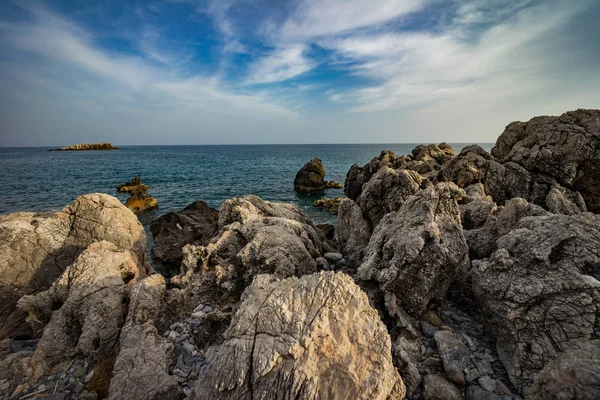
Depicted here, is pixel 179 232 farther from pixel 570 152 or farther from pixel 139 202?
pixel 570 152

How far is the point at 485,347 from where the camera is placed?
21.8 feet

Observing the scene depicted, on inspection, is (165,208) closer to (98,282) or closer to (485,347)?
(98,282)

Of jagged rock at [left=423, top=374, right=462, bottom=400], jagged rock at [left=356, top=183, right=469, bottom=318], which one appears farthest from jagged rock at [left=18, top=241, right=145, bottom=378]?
jagged rock at [left=423, top=374, right=462, bottom=400]

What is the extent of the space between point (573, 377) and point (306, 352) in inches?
166

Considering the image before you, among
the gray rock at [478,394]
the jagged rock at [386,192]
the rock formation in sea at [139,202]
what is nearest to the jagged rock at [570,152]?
the jagged rock at [386,192]

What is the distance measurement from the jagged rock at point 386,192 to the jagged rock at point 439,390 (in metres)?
8.22

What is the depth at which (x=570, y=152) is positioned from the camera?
20547 mm

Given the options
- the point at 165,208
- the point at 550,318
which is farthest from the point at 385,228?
the point at 165,208

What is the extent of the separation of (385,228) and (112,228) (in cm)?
1237

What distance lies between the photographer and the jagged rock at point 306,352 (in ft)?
14.4

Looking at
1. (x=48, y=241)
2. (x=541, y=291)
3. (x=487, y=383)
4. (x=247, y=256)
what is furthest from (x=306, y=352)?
(x=48, y=241)

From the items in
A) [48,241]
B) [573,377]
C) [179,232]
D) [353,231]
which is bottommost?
[179,232]

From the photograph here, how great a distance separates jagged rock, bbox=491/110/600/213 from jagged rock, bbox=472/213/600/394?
17836 millimetres

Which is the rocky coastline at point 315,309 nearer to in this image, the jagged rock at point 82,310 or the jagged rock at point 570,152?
the jagged rock at point 82,310
